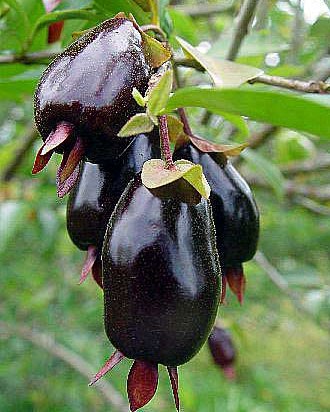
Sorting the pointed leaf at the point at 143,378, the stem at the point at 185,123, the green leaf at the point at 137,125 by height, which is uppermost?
the green leaf at the point at 137,125

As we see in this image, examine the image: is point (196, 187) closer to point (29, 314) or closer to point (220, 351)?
point (220, 351)

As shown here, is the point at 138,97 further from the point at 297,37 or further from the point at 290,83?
the point at 297,37

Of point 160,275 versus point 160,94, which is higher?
point 160,94

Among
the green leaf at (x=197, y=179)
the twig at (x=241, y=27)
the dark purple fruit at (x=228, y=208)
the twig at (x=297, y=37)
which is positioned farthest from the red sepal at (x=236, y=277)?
the twig at (x=297, y=37)

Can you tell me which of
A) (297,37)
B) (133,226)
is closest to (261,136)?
(297,37)

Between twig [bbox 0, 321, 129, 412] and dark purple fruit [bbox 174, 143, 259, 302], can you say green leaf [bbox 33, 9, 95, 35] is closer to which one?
dark purple fruit [bbox 174, 143, 259, 302]

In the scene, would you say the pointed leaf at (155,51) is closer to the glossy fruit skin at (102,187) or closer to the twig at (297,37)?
the glossy fruit skin at (102,187)
